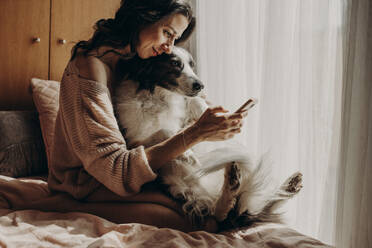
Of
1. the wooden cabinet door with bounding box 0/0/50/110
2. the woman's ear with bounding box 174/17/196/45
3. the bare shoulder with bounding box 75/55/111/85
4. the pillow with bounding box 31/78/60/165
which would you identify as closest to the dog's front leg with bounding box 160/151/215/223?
the bare shoulder with bounding box 75/55/111/85

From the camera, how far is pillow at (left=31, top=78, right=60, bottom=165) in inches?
59.6

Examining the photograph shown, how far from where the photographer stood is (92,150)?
927 mm

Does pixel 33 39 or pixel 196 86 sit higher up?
pixel 33 39

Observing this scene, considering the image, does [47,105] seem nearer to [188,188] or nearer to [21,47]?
[21,47]

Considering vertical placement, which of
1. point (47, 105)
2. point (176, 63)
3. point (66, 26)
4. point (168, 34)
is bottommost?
point (47, 105)

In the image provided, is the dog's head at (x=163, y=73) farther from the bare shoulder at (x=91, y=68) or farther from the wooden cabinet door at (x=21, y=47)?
the wooden cabinet door at (x=21, y=47)

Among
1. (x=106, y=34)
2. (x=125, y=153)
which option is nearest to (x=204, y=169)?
(x=125, y=153)

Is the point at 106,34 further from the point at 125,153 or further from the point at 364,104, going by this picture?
the point at 364,104

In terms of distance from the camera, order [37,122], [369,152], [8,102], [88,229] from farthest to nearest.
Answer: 1. [8,102]
2. [37,122]
3. [369,152]
4. [88,229]

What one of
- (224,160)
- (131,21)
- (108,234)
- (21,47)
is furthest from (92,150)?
(21,47)

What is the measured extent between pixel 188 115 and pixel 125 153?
0.34m

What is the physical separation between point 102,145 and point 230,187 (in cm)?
41

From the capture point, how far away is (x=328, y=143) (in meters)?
1.28

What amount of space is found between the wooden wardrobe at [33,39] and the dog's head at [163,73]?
3.26 feet
